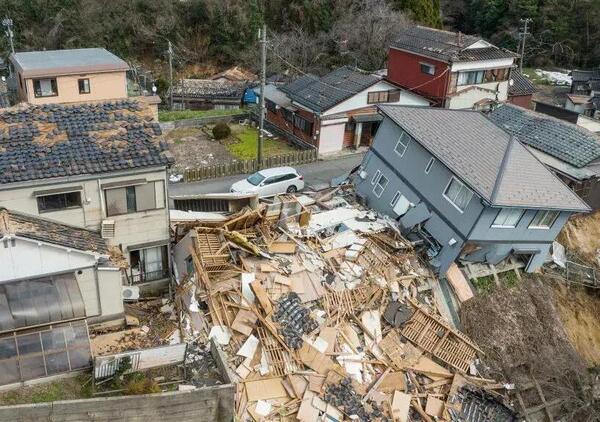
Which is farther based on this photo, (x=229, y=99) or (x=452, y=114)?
(x=229, y=99)

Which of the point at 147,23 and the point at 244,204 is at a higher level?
the point at 147,23

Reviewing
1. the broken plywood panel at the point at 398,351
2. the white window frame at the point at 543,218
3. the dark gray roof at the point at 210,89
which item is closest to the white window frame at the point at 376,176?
the white window frame at the point at 543,218

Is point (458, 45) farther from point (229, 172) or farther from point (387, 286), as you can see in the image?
point (387, 286)

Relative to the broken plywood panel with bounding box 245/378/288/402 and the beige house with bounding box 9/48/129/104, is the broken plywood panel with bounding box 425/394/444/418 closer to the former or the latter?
the broken plywood panel with bounding box 245/378/288/402

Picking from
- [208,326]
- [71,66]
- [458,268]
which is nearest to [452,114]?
[458,268]

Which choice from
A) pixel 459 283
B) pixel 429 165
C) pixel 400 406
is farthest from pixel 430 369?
pixel 429 165

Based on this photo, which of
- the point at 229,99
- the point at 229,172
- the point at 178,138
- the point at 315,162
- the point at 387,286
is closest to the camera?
the point at 387,286
